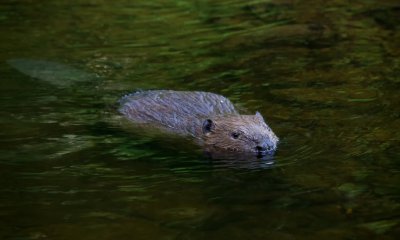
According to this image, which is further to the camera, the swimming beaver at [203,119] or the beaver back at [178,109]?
the beaver back at [178,109]

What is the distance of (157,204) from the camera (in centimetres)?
510

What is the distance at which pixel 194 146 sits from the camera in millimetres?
6562

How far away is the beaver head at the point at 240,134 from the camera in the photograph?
6098 millimetres

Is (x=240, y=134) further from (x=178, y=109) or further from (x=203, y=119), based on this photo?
(x=178, y=109)

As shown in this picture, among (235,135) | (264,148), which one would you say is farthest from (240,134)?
(264,148)

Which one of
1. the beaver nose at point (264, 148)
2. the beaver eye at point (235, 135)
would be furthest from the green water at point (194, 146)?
the beaver eye at point (235, 135)

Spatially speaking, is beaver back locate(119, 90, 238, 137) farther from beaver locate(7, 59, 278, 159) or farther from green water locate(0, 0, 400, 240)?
green water locate(0, 0, 400, 240)

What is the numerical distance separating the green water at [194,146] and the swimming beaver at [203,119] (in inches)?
6.7

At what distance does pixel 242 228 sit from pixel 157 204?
0.67 metres

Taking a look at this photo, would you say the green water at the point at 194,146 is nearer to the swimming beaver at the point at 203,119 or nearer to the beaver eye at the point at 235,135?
the swimming beaver at the point at 203,119

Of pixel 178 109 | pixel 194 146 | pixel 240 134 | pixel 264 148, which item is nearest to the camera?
pixel 264 148

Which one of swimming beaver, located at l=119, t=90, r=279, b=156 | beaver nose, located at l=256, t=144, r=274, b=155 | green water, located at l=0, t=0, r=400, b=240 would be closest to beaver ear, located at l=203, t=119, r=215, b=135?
swimming beaver, located at l=119, t=90, r=279, b=156

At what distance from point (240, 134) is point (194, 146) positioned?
444mm

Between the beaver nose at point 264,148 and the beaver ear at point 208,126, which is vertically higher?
the beaver ear at point 208,126
